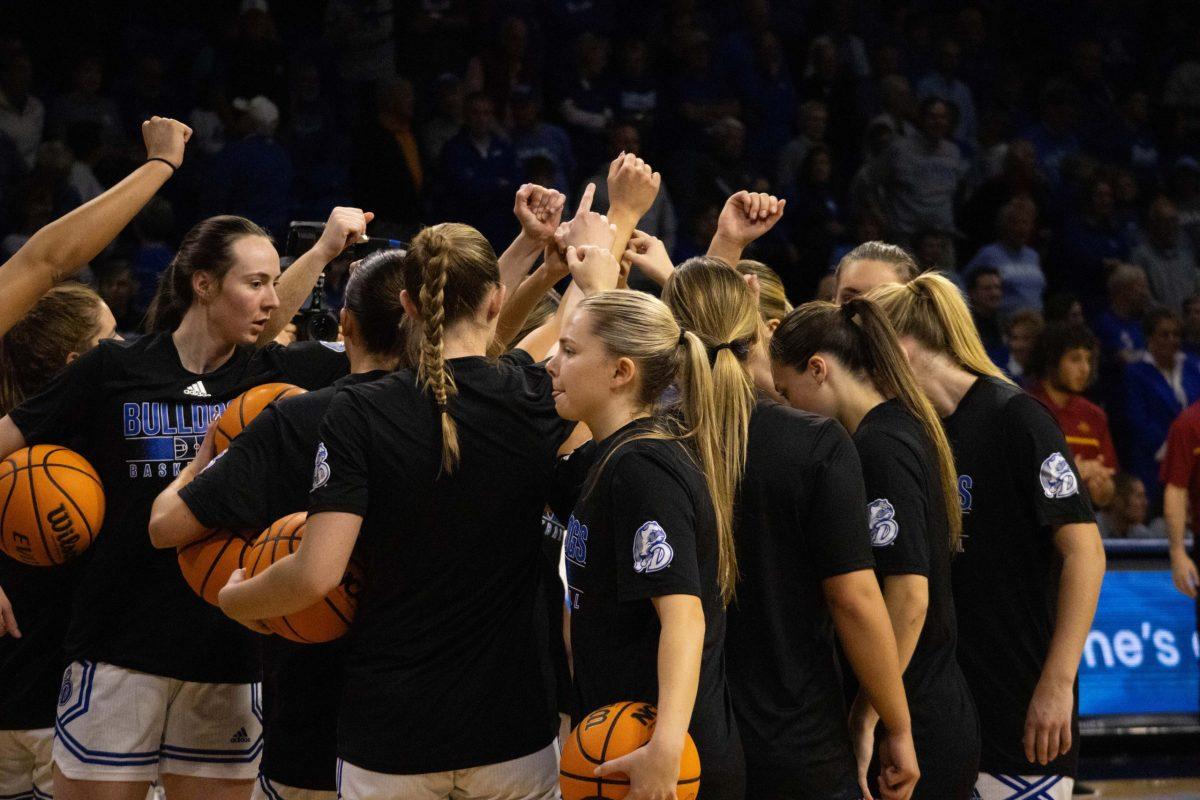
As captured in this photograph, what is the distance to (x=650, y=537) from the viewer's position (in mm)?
2729

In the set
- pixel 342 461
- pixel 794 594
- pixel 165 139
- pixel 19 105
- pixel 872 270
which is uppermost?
pixel 19 105

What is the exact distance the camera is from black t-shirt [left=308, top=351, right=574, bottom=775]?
9.86 ft

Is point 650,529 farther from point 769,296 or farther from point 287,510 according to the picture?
point 769,296

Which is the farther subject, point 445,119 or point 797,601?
point 445,119

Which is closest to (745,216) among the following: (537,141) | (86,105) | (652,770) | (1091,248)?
(652,770)

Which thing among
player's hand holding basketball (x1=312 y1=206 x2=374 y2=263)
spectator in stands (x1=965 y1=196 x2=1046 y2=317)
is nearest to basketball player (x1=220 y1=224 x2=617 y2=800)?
player's hand holding basketball (x1=312 y1=206 x2=374 y2=263)

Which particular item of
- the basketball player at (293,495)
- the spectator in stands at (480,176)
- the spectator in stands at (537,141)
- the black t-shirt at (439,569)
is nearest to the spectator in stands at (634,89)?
the spectator in stands at (537,141)

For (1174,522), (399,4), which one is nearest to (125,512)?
(1174,522)

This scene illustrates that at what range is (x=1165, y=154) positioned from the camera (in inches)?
548

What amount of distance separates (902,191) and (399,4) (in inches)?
166

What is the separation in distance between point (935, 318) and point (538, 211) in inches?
42.4

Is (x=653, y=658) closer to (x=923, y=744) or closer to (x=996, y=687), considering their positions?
(x=923, y=744)

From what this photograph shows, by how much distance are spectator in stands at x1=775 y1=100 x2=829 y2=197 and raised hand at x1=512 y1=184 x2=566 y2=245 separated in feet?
25.9

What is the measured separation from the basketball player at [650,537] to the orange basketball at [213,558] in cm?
79
